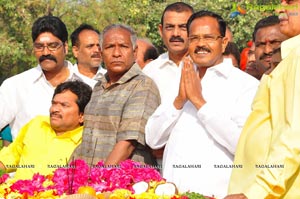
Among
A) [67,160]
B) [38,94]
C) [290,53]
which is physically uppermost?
[290,53]

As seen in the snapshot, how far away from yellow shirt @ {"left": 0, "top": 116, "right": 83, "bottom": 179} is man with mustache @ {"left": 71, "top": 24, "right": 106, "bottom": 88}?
1388 mm

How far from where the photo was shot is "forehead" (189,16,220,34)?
5023 millimetres

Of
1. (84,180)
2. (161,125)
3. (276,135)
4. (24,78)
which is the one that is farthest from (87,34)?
(276,135)

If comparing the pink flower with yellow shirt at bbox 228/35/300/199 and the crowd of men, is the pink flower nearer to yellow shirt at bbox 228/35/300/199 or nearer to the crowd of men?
the crowd of men

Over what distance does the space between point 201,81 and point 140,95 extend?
1.75ft

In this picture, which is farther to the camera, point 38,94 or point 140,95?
point 38,94

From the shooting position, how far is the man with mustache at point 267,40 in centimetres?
584

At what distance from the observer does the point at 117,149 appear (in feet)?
16.8

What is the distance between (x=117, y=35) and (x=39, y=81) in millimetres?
1462

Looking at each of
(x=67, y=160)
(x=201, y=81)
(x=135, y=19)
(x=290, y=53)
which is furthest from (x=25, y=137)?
(x=135, y=19)

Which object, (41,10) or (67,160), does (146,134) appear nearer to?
(67,160)

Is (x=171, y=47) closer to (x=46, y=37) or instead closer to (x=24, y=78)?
(x=46, y=37)

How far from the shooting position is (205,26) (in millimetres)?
5027

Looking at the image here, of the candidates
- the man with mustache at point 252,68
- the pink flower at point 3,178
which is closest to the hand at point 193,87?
the man with mustache at point 252,68
